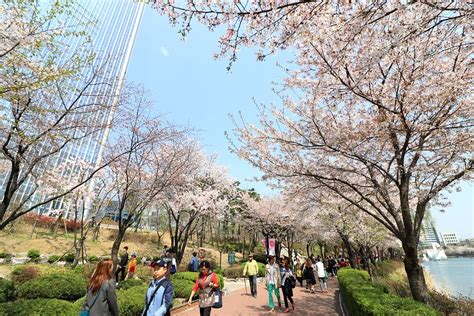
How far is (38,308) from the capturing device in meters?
4.80

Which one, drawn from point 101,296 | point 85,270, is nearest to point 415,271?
point 101,296

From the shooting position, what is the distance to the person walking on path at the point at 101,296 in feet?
12.5

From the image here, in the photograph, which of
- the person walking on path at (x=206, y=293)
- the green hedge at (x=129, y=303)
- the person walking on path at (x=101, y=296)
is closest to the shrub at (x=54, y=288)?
the green hedge at (x=129, y=303)

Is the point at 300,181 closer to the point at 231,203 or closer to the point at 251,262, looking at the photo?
the point at 251,262

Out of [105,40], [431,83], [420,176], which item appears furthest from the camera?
[105,40]

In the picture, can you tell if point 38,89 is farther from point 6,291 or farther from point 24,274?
point 24,274

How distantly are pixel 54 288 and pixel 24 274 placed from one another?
5638mm

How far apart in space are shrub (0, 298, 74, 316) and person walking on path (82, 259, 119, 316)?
1626 mm

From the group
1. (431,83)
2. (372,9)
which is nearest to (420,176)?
(431,83)

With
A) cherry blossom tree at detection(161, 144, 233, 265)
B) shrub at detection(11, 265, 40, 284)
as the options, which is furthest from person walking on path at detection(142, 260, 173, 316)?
shrub at detection(11, 265, 40, 284)

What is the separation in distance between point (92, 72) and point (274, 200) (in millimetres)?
24119

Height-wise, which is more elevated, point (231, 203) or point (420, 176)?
point (231, 203)

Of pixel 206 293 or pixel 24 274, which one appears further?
pixel 24 274

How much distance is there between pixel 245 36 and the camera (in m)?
3.74
